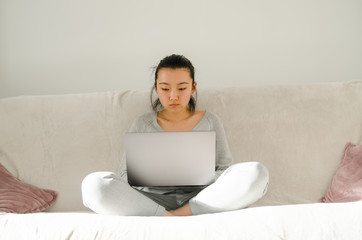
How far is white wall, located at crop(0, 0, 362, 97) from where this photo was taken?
2.09m

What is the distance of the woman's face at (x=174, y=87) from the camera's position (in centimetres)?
150

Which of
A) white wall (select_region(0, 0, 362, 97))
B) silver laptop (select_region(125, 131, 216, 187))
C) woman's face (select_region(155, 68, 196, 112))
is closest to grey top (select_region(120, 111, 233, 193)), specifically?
woman's face (select_region(155, 68, 196, 112))

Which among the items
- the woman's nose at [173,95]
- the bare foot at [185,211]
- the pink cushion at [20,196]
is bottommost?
the pink cushion at [20,196]

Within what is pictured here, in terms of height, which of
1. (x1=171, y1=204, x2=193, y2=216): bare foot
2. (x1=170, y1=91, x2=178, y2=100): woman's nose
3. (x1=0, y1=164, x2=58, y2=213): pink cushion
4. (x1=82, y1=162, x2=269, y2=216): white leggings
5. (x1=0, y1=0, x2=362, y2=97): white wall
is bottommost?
(x1=0, y1=164, x2=58, y2=213): pink cushion

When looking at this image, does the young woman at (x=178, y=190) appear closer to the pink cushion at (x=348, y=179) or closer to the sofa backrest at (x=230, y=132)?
the sofa backrest at (x=230, y=132)

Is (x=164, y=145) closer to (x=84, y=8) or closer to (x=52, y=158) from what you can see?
(x=52, y=158)

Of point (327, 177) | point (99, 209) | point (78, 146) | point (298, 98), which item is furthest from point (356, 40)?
point (99, 209)

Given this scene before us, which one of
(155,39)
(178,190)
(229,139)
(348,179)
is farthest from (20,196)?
(348,179)

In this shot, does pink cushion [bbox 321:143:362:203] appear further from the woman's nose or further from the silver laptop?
the woman's nose

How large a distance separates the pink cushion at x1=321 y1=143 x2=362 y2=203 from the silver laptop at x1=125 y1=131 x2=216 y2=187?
2.02 feet

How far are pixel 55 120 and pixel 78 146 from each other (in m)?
0.17

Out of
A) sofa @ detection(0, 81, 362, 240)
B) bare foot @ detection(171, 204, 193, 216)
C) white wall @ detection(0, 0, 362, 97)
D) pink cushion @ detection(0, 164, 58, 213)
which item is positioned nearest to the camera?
bare foot @ detection(171, 204, 193, 216)

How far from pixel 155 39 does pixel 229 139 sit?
30.2 inches

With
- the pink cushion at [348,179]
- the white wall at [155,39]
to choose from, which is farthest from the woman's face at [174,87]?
the pink cushion at [348,179]
